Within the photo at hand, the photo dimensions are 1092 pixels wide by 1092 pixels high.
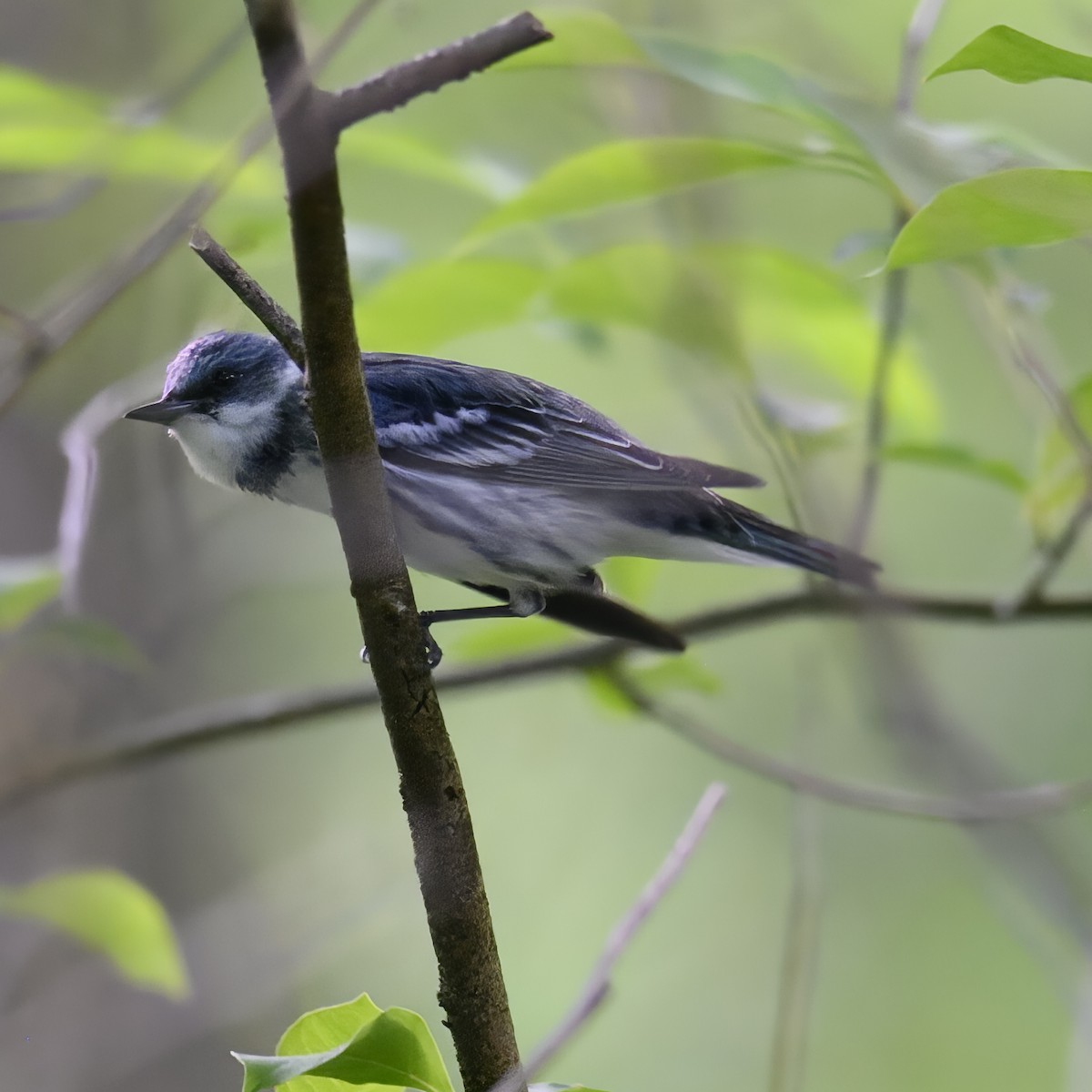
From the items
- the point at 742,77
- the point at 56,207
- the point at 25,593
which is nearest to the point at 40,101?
the point at 56,207

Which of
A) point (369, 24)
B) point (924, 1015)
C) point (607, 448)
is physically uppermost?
point (369, 24)

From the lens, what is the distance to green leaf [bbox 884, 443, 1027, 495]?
117 cm

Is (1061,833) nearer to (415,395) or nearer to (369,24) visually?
(415,395)

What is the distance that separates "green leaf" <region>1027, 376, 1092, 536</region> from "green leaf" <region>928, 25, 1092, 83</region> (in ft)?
1.78

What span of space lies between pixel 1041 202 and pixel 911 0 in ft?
4.59

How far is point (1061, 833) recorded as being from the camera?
1.73 metres

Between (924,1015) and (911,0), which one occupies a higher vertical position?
(911,0)

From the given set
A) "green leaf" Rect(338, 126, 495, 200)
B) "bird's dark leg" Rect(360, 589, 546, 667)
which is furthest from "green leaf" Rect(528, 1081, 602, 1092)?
"green leaf" Rect(338, 126, 495, 200)

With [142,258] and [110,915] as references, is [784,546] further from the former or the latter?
[110,915]

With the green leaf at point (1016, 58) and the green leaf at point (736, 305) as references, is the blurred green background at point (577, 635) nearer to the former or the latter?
the green leaf at point (736, 305)

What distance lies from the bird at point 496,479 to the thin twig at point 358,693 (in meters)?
0.22

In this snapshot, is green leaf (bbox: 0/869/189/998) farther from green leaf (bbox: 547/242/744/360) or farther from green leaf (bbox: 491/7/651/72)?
green leaf (bbox: 491/7/651/72)

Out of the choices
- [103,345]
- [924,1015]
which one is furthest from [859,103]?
[924,1015]

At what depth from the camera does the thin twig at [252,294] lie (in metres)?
0.59
